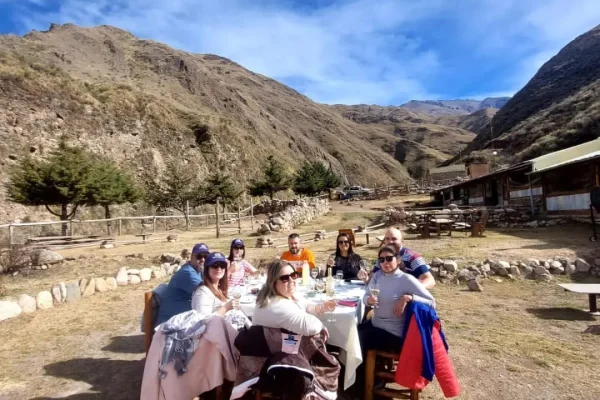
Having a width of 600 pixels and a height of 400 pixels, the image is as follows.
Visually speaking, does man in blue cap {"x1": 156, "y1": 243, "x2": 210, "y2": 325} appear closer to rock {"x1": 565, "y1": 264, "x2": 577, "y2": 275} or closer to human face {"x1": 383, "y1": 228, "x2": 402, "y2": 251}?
human face {"x1": 383, "y1": 228, "x2": 402, "y2": 251}

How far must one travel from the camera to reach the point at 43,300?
671 cm

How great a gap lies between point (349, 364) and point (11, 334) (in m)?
5.49

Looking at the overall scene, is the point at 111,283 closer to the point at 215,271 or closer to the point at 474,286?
the point at 215,271

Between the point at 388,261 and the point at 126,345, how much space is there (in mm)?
4071

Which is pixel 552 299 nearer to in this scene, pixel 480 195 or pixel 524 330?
pixel 524 330

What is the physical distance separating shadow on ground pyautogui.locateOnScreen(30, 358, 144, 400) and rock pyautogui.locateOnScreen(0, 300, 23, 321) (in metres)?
2.51

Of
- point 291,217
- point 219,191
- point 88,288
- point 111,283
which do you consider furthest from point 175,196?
point 88,288

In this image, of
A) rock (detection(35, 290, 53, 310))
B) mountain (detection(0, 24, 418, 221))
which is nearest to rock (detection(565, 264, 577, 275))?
rock (detection(35, 290, 53, 310))

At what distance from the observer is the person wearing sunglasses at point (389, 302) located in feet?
10.1

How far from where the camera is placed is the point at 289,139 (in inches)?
3110

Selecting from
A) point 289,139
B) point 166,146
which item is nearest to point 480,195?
point 166,146

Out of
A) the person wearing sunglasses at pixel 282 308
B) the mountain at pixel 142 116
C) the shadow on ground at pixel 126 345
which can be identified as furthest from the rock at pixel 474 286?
the mountain at pixel 142 116

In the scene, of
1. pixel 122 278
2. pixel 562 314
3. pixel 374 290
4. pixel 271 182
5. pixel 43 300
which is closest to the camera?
pixel 374 290

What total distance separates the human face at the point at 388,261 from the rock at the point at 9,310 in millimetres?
6578
